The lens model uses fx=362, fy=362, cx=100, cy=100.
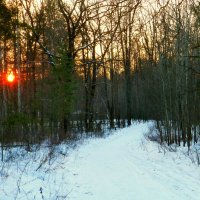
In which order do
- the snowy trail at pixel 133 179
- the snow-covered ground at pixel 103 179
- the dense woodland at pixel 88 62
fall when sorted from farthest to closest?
the dense woodland at pixel 88 62
the snowy trail at pixel 133 179
the snow-covered ground at pixel 103 179

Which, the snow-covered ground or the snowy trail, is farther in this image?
the snowy trail

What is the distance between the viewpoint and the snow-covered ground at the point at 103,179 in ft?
24.6

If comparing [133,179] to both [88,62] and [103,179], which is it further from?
[88,62]

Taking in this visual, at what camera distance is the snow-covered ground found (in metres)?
7.50

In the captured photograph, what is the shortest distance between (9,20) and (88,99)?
19568 millimetres

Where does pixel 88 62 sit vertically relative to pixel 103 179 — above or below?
above

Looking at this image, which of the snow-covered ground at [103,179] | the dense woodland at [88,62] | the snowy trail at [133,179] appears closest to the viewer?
the snow-covered ground at [103,179]

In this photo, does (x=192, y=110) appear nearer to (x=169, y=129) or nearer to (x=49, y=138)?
(x=169, y=129)

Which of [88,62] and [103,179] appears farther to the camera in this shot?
[88,62]

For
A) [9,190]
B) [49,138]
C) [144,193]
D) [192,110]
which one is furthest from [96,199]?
[49,138]

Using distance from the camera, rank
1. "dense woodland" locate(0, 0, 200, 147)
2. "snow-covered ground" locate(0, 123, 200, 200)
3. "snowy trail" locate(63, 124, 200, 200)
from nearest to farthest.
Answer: "snow-covered ground" locate(0, 123, 200, 200) < "snowy trail" locate(63, 124, 200, 200) < "dense woodland" locate(0, 0, 200, 147)

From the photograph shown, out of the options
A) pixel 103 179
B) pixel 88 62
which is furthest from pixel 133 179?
pixel 88 62

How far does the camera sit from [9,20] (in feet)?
42.8

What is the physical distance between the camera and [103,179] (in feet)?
31.8
